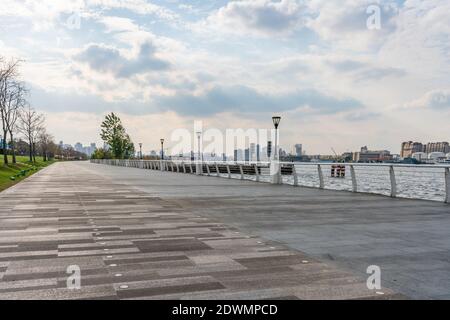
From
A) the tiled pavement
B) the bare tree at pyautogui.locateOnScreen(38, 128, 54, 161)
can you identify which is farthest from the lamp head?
the bare tree at pyautogui.locateOnScreen(38, 128, 54, 161)

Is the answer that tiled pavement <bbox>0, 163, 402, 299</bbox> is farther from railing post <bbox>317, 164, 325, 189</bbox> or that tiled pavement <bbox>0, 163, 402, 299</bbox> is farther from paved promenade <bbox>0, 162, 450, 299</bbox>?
railing post <bbox>317, 164, 325, 189</bbox>

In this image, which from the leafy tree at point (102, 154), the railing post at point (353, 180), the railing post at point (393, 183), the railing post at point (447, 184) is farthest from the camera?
the leafy tree at point (102, 154)

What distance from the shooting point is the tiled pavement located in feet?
15.0

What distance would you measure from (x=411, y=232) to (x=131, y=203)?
7984 mm

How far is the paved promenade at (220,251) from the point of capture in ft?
15.4

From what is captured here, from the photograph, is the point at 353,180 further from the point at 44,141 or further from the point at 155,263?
the point at 44,141

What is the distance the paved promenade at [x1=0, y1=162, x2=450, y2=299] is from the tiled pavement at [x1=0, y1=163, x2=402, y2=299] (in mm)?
15

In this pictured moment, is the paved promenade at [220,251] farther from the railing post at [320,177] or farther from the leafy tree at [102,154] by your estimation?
the leafy tree at [102,154]

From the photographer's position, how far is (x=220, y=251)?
259 inches

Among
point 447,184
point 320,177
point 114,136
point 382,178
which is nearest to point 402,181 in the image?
point 382,178

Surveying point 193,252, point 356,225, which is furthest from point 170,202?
point 193,252

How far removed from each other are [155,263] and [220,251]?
1177 mm

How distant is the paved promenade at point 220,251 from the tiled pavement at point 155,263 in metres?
0.01

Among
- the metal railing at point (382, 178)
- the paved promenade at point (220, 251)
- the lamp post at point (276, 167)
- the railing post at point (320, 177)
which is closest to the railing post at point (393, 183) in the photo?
the metal railing at point (382, 178)
